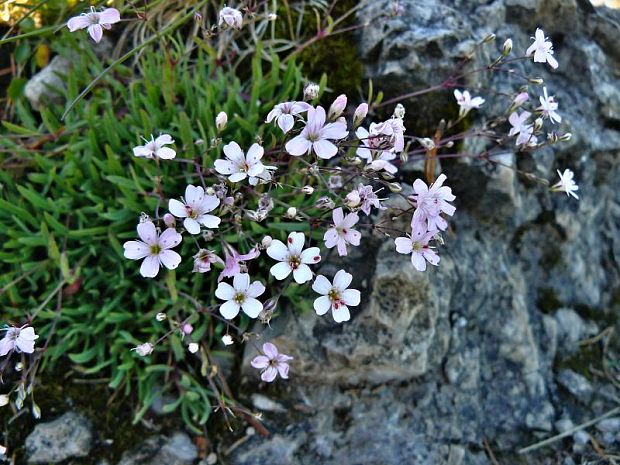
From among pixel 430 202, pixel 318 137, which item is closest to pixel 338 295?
pixel 430 202

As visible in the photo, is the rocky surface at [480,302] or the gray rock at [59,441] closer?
the gray rock at [59,441]

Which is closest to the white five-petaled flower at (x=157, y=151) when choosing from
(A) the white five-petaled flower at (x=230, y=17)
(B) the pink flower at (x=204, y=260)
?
(B) the pink flower at (x=204, y=260)

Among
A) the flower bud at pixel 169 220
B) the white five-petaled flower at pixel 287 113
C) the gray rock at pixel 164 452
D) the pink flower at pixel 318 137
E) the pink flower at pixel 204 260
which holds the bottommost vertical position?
the gray rock at pixel 164 452

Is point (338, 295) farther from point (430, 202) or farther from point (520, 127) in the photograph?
point (520, 127)

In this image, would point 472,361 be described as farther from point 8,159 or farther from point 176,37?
point 8,159

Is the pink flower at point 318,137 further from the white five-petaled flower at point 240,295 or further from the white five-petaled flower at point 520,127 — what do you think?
the white five-petaled flower at point 520,127

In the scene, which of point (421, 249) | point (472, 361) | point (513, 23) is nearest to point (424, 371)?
point (472, 361)
